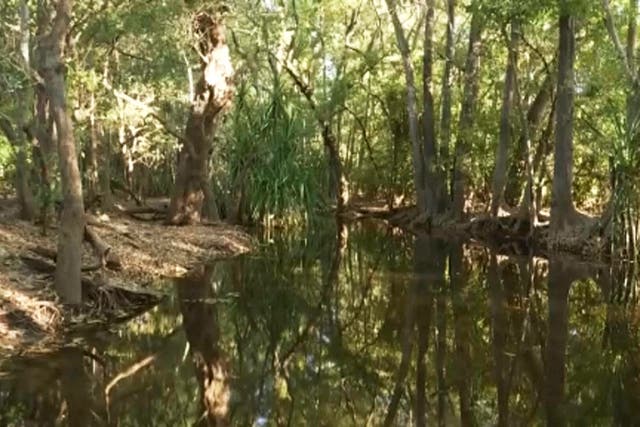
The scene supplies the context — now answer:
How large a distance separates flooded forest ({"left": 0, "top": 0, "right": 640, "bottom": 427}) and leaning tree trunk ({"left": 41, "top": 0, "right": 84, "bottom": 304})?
29mm

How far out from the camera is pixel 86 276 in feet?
33.7

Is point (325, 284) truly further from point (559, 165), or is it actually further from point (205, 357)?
point (559, 165)

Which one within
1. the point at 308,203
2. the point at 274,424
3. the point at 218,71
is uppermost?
the point at 218,71

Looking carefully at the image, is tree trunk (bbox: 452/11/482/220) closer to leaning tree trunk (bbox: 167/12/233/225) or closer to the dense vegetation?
the dense vegetation

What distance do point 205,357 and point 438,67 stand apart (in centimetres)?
2451

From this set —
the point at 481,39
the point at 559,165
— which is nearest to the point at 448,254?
the point at 559,165

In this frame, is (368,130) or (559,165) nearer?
(559,165)

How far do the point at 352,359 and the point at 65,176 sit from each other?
4.06m

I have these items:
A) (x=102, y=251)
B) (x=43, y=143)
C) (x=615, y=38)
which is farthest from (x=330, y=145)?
(x=102, y=251)

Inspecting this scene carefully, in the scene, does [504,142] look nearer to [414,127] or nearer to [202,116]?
[414,127]

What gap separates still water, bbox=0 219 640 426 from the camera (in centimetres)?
645

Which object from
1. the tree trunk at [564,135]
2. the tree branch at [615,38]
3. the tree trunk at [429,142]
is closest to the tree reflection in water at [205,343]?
the tree branch at [615,38]

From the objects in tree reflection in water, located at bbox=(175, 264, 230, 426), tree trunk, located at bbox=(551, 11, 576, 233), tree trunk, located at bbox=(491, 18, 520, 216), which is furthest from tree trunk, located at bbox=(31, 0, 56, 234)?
tree trunk, located at bbox=(491, 18, 520, 216)

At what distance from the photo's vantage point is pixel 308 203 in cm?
2195
